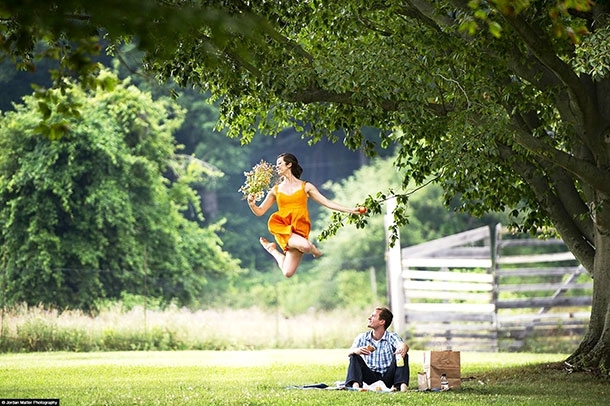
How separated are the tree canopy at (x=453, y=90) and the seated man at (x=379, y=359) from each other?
175 centimetres

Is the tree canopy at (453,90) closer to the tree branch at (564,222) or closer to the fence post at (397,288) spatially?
the tree branch at (564,222)

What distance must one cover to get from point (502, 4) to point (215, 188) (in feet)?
106

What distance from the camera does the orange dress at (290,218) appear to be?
10711mm

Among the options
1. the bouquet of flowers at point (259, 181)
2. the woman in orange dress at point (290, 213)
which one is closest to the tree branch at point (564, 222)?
the woman in orange dress at point (290, 213)

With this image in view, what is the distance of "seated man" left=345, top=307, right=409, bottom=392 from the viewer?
440 inches

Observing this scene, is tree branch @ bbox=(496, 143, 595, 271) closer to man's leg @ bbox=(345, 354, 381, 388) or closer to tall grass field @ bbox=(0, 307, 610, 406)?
tall grass field @ bbox=(0, 307, 610, 406)

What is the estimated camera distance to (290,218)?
1080 cm

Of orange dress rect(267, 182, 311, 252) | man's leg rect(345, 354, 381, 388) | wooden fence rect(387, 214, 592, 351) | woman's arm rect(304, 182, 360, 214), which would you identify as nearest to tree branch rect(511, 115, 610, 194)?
woman's arm rect(304, 182, 360, 214)

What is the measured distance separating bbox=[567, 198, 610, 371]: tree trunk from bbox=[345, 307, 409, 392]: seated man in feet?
10.3

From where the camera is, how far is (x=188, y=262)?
28797 mm

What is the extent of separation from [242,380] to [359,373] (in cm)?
267

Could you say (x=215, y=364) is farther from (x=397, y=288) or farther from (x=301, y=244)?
(x=301, y=244)

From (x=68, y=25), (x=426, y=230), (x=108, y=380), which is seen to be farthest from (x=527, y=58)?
(x=426, y=230)

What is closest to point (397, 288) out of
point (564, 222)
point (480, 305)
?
point (480, 305)
